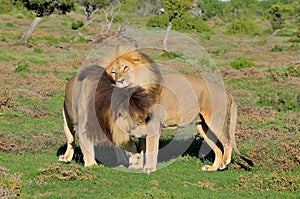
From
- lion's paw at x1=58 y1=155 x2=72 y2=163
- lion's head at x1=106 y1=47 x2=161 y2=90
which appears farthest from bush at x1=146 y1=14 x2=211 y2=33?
lion's head at x1=106 y1=47 x2=161 y2=90

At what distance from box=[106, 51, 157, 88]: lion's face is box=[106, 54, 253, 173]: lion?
0.54 metres

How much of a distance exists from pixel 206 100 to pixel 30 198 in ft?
11.7

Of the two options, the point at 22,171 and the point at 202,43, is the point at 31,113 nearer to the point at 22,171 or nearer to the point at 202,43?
the point at 22,171

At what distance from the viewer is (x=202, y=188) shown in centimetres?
822

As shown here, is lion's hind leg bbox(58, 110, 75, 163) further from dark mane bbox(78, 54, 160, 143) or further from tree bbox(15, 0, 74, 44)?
tree bbox(15, 0, 74, 44)

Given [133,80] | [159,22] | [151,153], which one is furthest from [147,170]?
[159,22]

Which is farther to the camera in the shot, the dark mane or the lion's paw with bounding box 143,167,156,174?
the lion's paw with bounding box 143,167,156,174

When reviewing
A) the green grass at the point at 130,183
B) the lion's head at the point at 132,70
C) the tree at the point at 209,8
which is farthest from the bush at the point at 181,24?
the lion's head at the point at 132,70

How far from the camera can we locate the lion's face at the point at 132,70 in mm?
7789

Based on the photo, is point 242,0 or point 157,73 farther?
point 242,0

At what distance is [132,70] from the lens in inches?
307

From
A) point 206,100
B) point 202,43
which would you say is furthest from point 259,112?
point 202,43

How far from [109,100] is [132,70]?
679 mm

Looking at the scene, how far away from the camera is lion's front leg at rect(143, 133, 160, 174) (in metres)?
8.69
